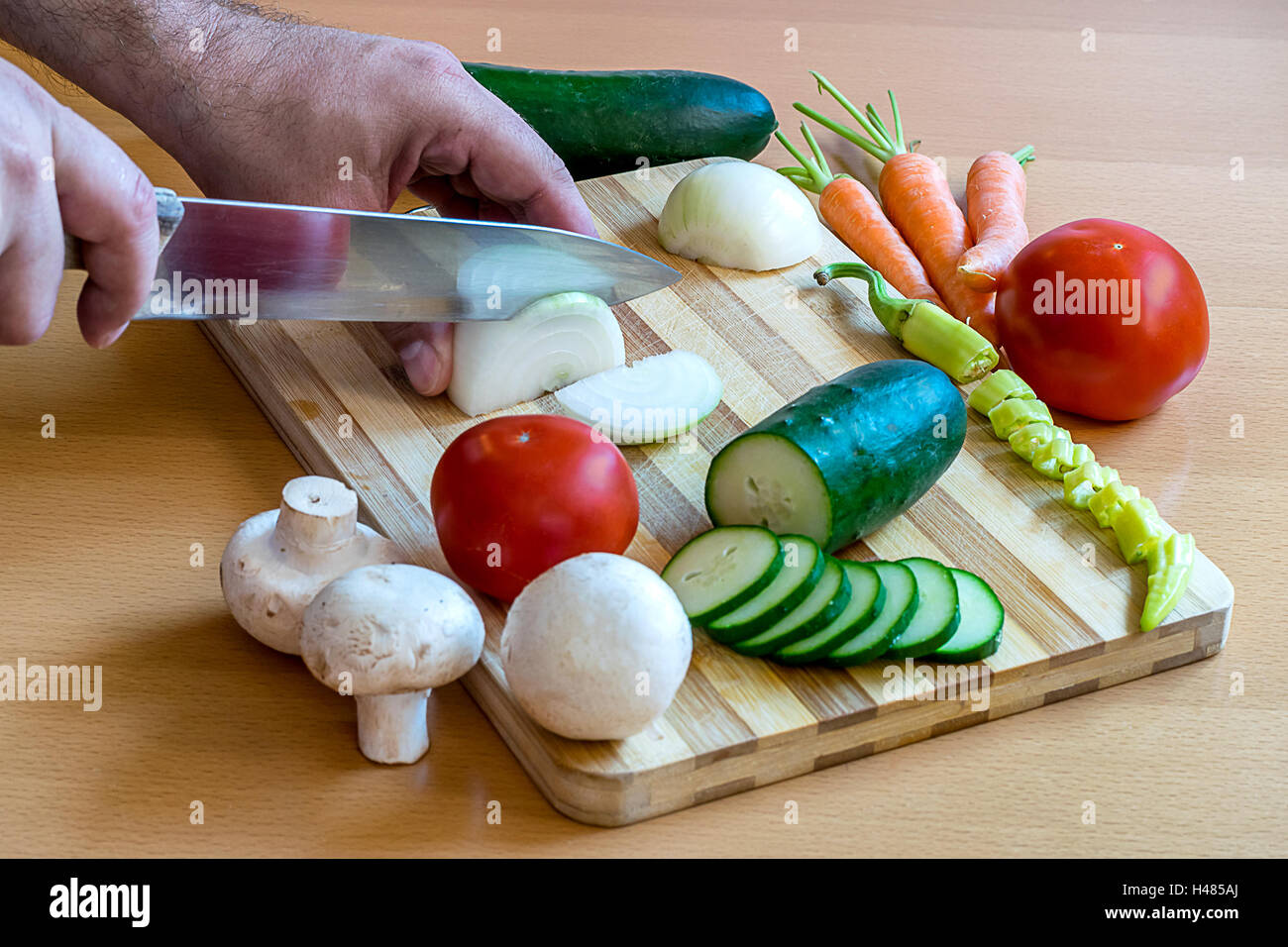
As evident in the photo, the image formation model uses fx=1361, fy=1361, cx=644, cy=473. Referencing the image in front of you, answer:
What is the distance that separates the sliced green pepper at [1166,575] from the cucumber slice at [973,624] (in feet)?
0.60

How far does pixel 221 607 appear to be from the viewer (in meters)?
1.71

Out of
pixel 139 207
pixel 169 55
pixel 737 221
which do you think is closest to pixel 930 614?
pixel 737 221

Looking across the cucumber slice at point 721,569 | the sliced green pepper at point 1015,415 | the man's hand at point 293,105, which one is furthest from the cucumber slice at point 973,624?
the man's hand at point 293,105

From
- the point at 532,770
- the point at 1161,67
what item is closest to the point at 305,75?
the point at 532,770

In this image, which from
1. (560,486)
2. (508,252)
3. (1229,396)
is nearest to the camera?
(560,486)

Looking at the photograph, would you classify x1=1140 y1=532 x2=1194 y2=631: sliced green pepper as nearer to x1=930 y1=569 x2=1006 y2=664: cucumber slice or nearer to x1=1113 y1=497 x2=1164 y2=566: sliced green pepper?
x1=1113 y1=497 x2=1164 y2=566: sliced green pepper

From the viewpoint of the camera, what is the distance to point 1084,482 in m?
1.88

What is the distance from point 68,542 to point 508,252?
705 mm

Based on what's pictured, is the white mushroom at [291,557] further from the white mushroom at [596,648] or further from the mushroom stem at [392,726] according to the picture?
the white mushroom at [596,648]

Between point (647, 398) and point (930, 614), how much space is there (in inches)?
21.5

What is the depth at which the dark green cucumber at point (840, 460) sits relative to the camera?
5.63 ft

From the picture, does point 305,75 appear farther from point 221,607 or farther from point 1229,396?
point 1229,396

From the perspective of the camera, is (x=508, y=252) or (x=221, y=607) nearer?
(x=221, y=607)

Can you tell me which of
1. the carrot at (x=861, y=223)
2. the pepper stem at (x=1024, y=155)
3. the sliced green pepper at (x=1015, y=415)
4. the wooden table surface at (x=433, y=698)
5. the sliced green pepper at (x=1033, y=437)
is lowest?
the wooden table surface at (x=433, y=698)
